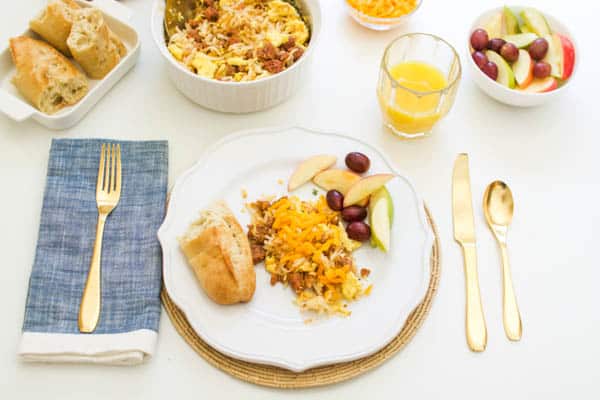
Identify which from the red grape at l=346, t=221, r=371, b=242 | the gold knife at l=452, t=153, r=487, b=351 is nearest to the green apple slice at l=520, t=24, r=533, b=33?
the gold knife at l=452, t=153, r=487, b=351

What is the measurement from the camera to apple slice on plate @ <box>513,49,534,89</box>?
1679 mm

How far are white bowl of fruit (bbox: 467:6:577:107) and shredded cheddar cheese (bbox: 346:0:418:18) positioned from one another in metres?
0.22

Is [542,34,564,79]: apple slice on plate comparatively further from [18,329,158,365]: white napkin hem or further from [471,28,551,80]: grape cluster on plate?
[18,329,158,365]: white napkin hem

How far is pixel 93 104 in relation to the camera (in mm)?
1674

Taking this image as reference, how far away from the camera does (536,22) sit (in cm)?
176

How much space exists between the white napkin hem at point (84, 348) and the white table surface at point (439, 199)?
0.03m

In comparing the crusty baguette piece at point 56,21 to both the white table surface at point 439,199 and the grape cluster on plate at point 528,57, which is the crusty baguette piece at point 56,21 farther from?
the grape cluster on plate at point 528,57

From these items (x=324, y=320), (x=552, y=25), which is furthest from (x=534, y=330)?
(x=552, y=25)

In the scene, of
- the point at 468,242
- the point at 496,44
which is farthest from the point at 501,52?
the point at 468,242

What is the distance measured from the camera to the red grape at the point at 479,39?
1.72 metres

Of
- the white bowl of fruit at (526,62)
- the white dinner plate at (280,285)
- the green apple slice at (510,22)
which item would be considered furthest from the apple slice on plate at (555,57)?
the white dinner plate at (280,285)

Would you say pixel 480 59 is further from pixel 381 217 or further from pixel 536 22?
pixel 381 217

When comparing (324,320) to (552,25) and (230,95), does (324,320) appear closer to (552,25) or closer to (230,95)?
(230,95)

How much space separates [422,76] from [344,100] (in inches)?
9.1
